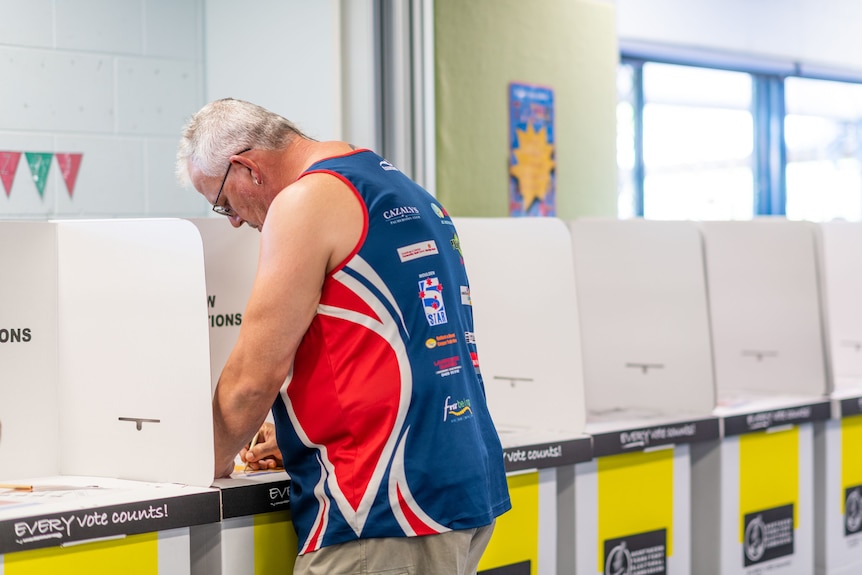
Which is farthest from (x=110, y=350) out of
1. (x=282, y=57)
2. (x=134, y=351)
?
(x=282, y=57)

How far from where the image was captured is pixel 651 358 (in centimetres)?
260

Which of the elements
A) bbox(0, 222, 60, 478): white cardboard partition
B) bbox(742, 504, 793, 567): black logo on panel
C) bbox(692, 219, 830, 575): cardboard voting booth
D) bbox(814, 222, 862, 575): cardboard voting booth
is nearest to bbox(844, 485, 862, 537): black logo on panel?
bbox(814, 222, 862, 575): cardboard voting booth

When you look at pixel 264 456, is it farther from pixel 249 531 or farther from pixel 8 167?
pixel 8 167

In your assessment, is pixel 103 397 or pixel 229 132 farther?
pixel 103 397

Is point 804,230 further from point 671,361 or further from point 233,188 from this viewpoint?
point 233,188

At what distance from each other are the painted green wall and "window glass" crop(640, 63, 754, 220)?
1.10 m

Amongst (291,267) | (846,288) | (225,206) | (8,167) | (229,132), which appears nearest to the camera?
(291,267)

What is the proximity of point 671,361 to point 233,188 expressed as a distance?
4.46 feet

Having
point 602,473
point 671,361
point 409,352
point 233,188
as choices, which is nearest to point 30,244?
point 233,188

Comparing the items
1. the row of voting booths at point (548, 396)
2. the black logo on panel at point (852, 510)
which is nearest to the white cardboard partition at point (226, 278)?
the row of voting booths at point (548, 396)

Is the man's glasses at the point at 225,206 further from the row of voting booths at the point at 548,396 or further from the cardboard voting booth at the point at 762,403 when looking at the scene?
the cardboard voting booth at the point at 762,403

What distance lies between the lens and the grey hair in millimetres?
1626

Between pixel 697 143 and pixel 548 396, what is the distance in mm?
3465

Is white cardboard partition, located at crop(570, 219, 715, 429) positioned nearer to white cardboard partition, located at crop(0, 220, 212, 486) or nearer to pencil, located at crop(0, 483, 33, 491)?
white cardboard partition, located at crop(0, 220, 212, 486)
